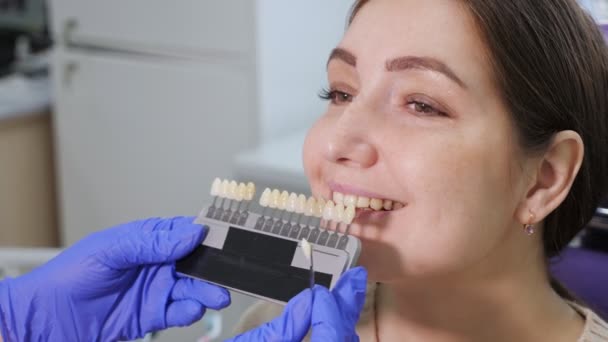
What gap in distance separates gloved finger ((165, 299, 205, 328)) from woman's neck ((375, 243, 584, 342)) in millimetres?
317

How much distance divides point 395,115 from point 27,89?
2.01 metres

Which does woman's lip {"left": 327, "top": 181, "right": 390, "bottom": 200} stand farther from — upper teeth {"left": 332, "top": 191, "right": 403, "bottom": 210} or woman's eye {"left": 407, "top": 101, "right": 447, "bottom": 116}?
woman's eye {"left": 407, "top": 101, "right": 447, "bottom": 116}

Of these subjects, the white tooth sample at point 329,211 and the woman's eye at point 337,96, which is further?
the woman's eye at point 337,96

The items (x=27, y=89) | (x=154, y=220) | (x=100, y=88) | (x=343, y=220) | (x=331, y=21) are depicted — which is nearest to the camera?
(x=343, y=220)

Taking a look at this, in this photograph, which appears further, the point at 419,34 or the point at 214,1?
the point at 214,1

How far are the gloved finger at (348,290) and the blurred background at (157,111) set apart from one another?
34.5 inches

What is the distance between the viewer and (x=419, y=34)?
1000 mm

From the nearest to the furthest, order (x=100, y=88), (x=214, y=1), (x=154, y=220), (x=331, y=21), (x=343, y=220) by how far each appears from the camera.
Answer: (x=343, y=220), (x=154, y=220), (x=214, y=1), (x=331, y=21), (x=100, y=88)

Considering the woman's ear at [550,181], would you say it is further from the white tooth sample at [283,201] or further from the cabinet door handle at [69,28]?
the cabinet door handle at [69,28]

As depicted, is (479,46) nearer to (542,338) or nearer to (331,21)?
(542,338)

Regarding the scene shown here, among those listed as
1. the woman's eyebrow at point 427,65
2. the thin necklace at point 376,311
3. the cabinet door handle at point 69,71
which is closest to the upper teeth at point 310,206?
the woman's eyebrow at point 427,65

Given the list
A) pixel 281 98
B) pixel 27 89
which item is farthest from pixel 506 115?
pixel 27 89

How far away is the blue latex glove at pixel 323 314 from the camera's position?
2.85 feet

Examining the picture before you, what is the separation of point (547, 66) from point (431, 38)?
17 centimetres
